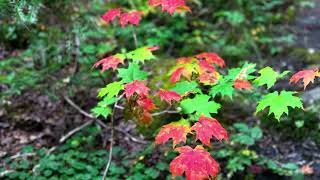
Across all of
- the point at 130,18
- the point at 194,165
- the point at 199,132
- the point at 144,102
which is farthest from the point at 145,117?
the point at 130,18

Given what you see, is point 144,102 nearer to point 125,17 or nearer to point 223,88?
point 223,88

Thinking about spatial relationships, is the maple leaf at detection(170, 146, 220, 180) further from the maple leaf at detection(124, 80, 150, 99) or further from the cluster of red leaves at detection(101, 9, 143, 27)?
the cluster of red leaves at detection(101, 9, 143, 27)

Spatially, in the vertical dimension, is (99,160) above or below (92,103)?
below

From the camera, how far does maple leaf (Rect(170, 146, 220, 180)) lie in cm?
245

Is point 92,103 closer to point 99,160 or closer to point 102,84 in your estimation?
point 102,84

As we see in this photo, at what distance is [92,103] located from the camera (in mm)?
4922

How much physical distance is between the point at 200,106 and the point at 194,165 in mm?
498

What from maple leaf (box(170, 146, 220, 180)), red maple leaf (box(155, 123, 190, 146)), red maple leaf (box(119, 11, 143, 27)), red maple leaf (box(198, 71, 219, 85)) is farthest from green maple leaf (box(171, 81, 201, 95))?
red maple leaf (box(119, 11, 143, 27))

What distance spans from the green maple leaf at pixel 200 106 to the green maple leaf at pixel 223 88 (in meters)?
0.09

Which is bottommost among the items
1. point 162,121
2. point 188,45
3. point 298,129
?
point 298,129

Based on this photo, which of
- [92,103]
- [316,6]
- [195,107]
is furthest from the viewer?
[316,6]

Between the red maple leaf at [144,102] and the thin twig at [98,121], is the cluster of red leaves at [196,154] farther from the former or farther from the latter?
the thin twig at [98,121]

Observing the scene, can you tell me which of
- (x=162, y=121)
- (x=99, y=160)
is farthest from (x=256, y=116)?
(x=99, y=160)

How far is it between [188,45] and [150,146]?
224cm
